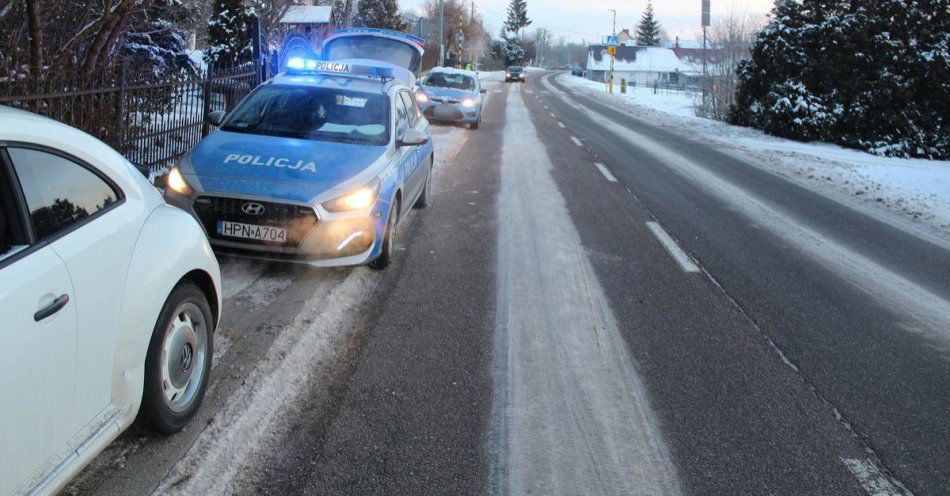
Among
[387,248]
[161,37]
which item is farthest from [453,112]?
[387,248]

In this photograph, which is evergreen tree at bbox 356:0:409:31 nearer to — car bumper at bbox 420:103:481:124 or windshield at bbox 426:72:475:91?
windshield at bbox 426:72:475:91

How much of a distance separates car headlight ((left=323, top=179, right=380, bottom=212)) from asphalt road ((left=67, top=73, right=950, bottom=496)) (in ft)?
2.13

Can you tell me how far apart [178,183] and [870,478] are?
501 cm

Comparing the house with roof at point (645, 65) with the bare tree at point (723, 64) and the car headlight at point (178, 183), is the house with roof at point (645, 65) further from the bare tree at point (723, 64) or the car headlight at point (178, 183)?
the car headlight at point (178, 183)

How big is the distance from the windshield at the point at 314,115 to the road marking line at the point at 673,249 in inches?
120

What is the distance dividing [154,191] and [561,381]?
247 cm

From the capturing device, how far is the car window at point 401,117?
24.7ft

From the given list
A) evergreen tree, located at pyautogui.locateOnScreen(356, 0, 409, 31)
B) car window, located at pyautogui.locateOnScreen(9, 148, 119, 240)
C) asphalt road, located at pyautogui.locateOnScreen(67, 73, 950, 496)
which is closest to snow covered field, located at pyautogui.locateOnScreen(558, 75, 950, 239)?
asphalt road, located at pyautogui.locateOnScreen(67, 73, 950, 496)

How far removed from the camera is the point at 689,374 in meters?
4.77

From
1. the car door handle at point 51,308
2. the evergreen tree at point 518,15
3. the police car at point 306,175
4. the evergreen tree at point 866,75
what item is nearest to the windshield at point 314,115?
the police car at point 306,175

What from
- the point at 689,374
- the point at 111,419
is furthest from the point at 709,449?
the point at 111,419

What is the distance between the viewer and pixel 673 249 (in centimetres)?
805

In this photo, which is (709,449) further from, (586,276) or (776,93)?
(776,93)

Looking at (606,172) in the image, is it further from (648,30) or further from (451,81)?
(648,30)
